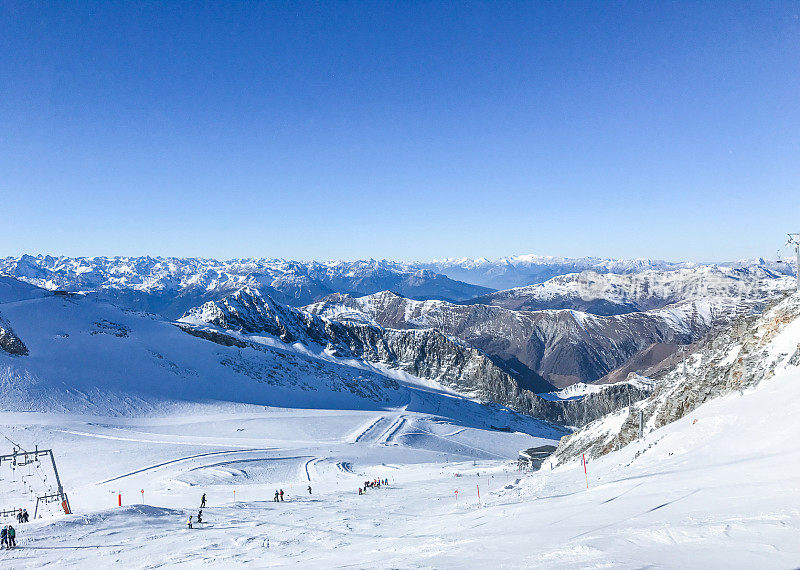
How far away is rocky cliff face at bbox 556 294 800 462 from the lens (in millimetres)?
24062

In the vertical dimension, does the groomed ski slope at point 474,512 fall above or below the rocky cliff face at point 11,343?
below

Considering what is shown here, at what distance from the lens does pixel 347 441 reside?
68688 millimetres

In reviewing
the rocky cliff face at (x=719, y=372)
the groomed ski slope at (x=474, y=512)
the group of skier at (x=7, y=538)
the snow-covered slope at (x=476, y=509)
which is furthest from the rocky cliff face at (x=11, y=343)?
the rocky cliff face at (x=719, y=372)

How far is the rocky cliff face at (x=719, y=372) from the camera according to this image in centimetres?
2406

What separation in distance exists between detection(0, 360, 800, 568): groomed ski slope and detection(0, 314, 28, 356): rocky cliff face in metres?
51.1

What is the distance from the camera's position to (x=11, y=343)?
→ 83.1 metres

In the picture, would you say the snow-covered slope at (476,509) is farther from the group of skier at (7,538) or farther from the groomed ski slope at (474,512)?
the group of skier at (7,538)

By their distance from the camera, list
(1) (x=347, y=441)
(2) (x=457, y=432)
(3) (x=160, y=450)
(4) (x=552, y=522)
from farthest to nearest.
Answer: (2) (x=457, y=432) < (1) (x=347, y=441) < (3) (x=160, y=450) < (4) (x=552, y=522)

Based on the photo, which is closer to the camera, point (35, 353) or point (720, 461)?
point (720, 461)

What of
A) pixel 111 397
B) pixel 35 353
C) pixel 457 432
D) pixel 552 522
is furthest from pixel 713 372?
pixel 35 353

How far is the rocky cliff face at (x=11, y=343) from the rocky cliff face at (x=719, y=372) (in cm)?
9574

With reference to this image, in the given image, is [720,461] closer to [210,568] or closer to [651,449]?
[651,449]

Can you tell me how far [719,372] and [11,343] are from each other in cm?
10830

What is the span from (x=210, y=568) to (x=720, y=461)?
18434 millimetres
